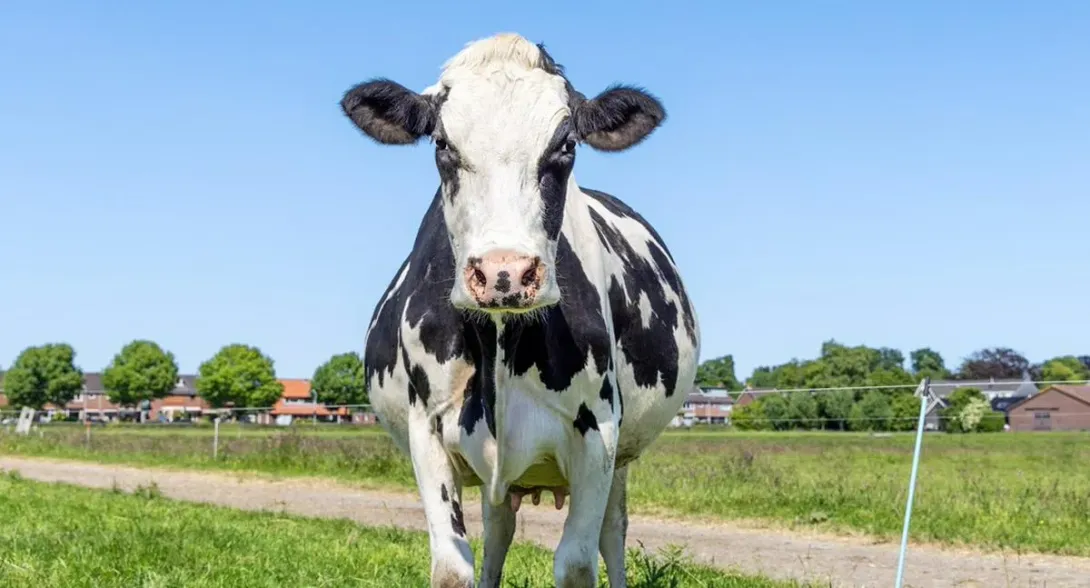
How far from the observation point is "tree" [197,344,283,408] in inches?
4483

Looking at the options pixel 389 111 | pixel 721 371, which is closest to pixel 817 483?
pixel 389 111

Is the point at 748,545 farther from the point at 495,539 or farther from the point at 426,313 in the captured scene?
the point at 426,313

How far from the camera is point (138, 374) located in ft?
377

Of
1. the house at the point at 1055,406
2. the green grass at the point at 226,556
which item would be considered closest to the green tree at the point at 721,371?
the house at the point at 1055,406

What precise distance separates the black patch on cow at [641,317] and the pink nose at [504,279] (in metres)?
1.55

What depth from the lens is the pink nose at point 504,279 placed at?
372 centimetres

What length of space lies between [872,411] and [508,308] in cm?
4414

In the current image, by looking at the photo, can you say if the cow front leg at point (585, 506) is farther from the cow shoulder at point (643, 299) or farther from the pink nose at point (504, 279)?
the pink nose at point (504, 279)

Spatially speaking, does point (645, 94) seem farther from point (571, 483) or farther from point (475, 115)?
point (571, 483)

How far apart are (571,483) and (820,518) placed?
8761 millimetres

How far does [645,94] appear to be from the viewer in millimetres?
4656

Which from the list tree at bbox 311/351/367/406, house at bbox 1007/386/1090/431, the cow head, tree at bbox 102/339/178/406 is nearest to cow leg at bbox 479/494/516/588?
the cow head

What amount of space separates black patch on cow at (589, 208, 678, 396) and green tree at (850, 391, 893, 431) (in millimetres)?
36300

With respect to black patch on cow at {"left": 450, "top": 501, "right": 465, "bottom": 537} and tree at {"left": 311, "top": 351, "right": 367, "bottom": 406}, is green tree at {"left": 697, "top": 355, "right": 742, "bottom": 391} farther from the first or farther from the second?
black patch on cow at {"left": 450, "top": 501, "right": 465, "bottom": 537}
